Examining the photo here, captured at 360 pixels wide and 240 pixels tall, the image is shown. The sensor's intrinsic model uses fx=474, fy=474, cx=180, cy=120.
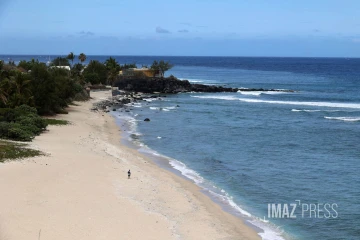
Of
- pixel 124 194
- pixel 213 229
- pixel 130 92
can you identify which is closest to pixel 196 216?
pixel 213 229

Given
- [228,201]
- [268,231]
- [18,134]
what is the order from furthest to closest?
[18,134], [228,201], [268,231]

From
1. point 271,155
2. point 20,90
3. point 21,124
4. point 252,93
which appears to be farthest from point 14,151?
point 252,93

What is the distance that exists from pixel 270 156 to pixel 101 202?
1638 centimetres

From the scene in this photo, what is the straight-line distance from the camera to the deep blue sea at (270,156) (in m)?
21.4

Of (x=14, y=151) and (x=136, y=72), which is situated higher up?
(x=136, y=72)

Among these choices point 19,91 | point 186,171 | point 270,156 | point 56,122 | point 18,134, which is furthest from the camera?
point 19,91

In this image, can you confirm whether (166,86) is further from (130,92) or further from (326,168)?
(326,168)

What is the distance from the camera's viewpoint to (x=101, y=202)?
66.8 ft

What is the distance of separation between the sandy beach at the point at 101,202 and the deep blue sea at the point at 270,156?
1.80m

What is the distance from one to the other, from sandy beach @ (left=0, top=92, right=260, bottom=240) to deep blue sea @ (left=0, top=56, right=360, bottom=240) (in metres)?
1.80

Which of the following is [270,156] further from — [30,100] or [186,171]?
[30,100]

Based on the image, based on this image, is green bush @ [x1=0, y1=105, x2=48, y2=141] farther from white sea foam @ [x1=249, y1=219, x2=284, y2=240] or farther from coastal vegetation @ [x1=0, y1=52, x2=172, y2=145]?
white sea foam @ [x1=249, y1=219, x2=284, y2=240]

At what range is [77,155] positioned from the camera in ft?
96.4

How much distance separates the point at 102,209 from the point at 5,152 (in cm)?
Result: 1010
